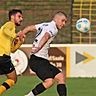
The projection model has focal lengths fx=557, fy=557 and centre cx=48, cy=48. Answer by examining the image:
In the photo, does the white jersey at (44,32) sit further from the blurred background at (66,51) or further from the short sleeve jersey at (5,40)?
the blurred background at (66,51)

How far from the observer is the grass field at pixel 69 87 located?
10961 mm

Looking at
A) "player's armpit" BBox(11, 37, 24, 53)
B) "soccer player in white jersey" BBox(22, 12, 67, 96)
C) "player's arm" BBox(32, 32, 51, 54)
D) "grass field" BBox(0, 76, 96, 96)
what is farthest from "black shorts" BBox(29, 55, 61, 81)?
"grass field" BBox(0, 76, 96, 96)

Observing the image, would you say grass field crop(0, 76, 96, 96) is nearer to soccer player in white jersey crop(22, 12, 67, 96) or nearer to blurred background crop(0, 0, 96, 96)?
blurred background crop(0, 0, 96, 96)

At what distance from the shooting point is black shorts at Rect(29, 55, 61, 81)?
353 inches

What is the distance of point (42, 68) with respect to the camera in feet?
29.5

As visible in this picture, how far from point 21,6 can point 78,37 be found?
2700 millimetres

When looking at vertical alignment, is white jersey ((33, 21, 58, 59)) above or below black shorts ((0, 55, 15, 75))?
above

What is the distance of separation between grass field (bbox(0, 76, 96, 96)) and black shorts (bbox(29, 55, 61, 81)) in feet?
6.14

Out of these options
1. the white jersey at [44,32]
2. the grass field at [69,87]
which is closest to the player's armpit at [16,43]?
the white jersey at [44,32]

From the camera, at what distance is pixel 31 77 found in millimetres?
14023

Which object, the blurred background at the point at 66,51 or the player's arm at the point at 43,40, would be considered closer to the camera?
the player's arm at the point at 43,40

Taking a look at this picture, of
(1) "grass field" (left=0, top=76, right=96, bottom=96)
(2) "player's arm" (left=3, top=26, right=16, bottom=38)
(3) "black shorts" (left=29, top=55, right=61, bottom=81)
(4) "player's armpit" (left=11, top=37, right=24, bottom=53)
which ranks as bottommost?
(1) "grass field" (left=0, top=76, right=96, bottom=96)

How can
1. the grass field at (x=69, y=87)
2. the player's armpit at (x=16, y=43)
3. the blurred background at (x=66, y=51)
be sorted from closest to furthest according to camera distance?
the player's armpit at (x=16, y=43) → the grass field at (x=69, y=87) → the blurred background at (x=66, y=51)

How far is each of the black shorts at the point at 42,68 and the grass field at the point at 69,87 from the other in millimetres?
1872
